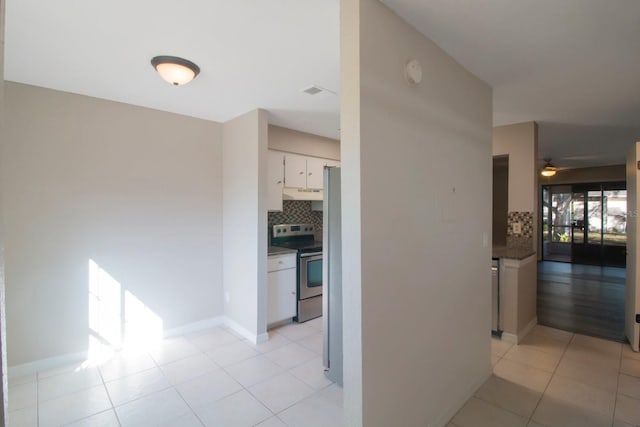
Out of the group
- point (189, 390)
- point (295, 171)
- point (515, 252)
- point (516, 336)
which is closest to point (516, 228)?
point (515, 252)

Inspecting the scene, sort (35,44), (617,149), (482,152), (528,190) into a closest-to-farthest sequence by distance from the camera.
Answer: (35,44) → (482,152) → (528,190) → (617,149)

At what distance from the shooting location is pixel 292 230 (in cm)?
444

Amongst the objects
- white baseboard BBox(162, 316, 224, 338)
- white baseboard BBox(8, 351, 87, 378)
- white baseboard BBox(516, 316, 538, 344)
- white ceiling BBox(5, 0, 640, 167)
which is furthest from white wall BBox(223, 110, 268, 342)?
white baseboard BBox(516, 316, 538, 344)

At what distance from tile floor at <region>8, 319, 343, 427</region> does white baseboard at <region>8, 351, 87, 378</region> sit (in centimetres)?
7

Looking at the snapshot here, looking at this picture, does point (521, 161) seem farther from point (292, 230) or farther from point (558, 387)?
point (292, 230)

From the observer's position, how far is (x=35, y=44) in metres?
2.00

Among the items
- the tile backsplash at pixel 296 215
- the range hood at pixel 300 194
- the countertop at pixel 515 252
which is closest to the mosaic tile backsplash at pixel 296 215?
the tile backsplash at pixel 296 215

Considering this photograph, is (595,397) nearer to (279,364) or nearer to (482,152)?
(482,152)

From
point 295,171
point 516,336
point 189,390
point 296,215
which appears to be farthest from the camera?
point 296,215

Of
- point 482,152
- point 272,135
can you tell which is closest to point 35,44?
point 272,135

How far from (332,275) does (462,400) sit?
130 centimetres

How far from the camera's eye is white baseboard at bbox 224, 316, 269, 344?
3.28 m

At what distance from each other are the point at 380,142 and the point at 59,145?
9.47 feet

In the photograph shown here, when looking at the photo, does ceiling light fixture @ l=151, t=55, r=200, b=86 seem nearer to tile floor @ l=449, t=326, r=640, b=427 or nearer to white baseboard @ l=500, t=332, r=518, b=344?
tile floor @ l=449, t=326, r=640, b=427
